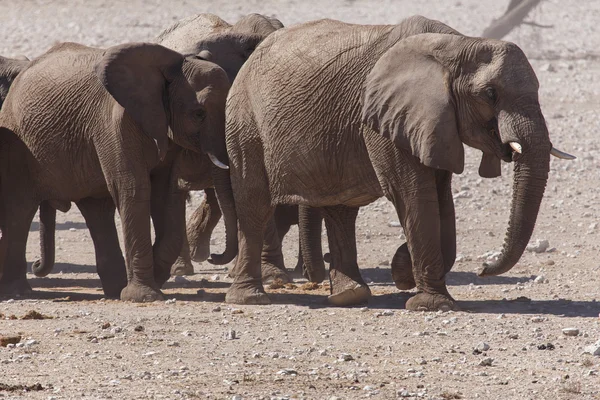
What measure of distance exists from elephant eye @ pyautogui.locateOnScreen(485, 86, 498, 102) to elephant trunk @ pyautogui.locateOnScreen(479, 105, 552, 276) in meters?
0.15

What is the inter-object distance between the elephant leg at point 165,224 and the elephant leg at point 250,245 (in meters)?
0.61

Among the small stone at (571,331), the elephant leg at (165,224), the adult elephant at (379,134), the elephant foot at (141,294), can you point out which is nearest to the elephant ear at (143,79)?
the adult elephant at (379,134)

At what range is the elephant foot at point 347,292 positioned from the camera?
395 inches

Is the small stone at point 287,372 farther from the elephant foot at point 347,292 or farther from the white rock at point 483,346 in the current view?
the elephant foot at point 347,292

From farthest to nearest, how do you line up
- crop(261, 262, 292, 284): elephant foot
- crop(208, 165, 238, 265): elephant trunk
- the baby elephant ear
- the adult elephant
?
crop(261, 262, 292, 284): elephant foot → crop(208, 165, 238, 265): elephant trunk → the baby elephant ear → the adult elephant

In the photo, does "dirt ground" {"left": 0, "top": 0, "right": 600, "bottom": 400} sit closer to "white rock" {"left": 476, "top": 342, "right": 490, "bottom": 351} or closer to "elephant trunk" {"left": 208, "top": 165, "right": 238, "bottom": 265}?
"white rock" {"left": 476, "top": 342, "right": 490, "bottom": 351}

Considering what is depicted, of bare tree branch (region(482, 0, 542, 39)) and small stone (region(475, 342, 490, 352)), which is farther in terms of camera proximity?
bare tree branch (region(482, 0, 542, 39))

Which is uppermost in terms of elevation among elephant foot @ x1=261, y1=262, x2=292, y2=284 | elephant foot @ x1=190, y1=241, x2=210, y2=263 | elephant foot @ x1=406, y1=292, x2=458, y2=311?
elephant foot @ x1=190, y1=241, x2=210, y2=263

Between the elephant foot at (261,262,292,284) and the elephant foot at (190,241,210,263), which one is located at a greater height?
the elephant foot at (190,241,210,263)

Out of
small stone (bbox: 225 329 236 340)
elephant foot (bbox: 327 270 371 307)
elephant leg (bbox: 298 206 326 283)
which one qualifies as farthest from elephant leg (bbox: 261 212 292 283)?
small stone (bbox: 225 329 236 340)

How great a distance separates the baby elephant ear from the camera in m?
9.12

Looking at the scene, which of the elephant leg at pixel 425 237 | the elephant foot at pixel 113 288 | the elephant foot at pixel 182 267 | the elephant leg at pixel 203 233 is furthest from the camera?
the elephant leg at pixel 203 233

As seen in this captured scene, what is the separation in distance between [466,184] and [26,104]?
7078mm

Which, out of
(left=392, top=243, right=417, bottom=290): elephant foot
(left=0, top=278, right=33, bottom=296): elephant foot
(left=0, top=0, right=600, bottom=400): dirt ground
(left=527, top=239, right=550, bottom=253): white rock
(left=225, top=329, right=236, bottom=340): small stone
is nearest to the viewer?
(left=0, top=0, right=600, bottom=400): dirt ground
